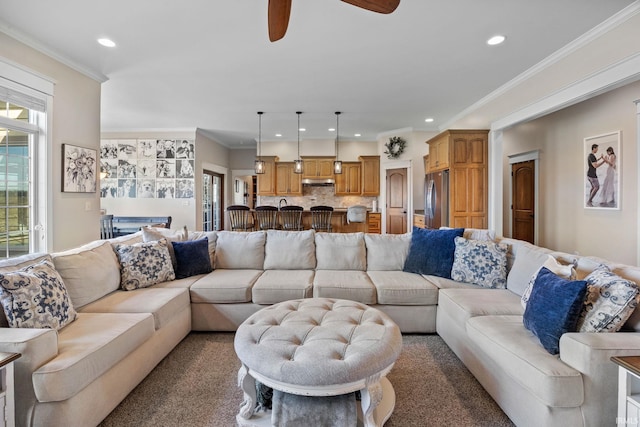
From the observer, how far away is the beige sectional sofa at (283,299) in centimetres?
137

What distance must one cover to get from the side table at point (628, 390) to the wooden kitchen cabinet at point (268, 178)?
7141 millimetres

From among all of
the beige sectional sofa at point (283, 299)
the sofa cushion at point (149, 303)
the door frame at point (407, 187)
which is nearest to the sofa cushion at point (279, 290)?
A: the beige sectional sofa at point (283, 299)

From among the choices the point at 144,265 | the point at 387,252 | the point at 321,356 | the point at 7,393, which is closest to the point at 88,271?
the point at 144,265

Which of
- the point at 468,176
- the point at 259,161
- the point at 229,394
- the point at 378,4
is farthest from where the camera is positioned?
the point at 259,161

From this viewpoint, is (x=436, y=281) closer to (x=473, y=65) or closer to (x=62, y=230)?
(x=473, y=65)

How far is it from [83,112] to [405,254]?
4151 mm

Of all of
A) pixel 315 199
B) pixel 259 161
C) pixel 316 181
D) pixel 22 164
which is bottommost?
pixel 315 199

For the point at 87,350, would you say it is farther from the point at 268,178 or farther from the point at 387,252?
the point at 268,178

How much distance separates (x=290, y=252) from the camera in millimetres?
3281

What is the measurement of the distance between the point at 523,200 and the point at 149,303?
21.0 ft

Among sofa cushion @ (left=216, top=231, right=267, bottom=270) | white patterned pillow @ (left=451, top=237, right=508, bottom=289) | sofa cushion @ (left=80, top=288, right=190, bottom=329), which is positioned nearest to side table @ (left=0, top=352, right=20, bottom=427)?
sofa cushion @ (left=80, top=288, right=190, bottom=329)

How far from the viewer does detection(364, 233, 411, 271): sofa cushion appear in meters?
3.22

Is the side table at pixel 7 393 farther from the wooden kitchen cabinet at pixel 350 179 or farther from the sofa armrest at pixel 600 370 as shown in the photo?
the wooden kitchen cabinet at pixel 350 179

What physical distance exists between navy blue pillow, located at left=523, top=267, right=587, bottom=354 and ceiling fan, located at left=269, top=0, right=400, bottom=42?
5.94ft
